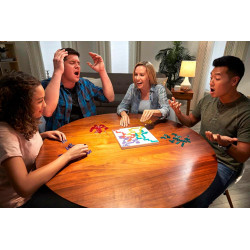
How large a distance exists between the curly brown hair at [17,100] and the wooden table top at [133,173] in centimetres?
25

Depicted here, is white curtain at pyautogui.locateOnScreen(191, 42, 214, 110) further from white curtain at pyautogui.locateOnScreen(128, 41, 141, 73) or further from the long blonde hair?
white curtain at pyautogui.locateOnScreen(128, 41, 141, 73)

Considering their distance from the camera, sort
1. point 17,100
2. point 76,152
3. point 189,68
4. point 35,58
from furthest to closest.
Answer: point 35,58, point 189,68, point 76,152, point 17,100

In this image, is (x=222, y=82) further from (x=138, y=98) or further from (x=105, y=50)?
(x=105, y=50)

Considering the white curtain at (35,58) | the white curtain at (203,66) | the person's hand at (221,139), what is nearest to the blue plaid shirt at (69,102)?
the white curtain at (203,66)

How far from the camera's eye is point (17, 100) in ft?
2.76

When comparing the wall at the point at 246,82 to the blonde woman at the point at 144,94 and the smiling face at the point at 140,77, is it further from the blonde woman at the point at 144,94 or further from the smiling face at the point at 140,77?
the smiling face at the point at 140,77

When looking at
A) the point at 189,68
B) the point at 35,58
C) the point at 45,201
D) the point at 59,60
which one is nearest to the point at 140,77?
the point at 59,60

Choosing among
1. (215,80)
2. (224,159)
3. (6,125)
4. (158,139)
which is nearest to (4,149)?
(6,125)

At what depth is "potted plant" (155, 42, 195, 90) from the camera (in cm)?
398

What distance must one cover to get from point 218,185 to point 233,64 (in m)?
0.78

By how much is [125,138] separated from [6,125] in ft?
2.33

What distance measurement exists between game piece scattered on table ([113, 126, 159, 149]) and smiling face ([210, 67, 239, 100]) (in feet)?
1.68
